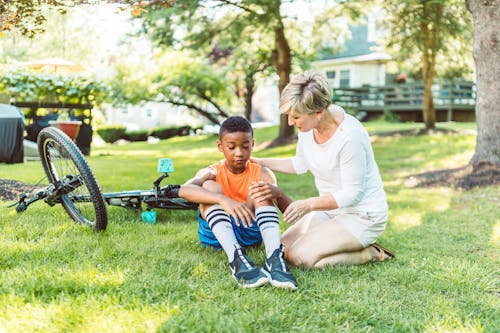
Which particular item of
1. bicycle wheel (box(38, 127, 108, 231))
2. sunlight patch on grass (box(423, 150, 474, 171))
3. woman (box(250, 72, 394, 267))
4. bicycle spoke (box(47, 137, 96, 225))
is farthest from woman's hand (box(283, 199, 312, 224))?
sunlight patch on grass (box(423, 150, 474, 171))

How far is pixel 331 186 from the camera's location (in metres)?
3.25

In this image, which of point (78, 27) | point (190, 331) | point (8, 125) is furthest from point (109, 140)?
point (190, 331)

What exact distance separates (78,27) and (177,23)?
2.49m

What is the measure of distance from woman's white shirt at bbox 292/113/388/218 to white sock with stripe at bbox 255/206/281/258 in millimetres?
351

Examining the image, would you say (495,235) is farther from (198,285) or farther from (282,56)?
(282,56)

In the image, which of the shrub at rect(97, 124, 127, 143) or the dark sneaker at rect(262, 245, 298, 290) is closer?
A: the dark sneaker at rect(262, 245, 298, 290)

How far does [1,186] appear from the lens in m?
4.88

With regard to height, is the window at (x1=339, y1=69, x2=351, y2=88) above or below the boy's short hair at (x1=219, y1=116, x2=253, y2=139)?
above

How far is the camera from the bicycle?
344 cm

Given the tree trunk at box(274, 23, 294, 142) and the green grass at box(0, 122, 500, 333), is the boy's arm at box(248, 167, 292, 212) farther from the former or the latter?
the tree trunk at box(274, 23, 294, 142)

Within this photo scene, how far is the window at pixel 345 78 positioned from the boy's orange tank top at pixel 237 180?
77.8ft

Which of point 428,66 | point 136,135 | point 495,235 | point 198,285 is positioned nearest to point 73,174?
point 198,285

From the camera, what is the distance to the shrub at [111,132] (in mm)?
23625

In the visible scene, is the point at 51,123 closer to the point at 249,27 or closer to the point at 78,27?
the point at 78,27
